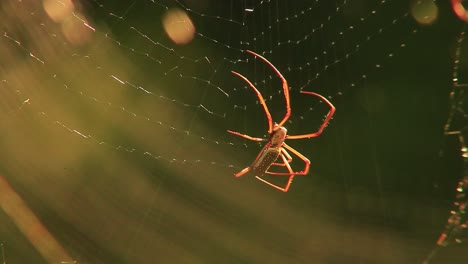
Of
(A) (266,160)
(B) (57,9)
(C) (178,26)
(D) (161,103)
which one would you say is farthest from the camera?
(D) (161,103)

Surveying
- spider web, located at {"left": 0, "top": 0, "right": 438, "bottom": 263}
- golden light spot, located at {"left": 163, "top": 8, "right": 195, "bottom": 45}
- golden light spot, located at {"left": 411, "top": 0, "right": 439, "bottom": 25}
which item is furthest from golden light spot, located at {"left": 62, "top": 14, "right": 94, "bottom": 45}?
golden light spot, located at {"left": 411, "top": 0, "right": 439, "bottom": 25}

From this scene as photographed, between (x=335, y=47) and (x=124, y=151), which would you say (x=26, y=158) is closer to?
(x=124, y=151)

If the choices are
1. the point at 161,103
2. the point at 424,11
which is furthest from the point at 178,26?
the point at 424,11

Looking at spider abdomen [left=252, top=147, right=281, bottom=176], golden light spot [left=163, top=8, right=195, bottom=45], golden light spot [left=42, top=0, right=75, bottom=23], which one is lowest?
spider abdomen [left=252, top=147, right=281, bottom=176]

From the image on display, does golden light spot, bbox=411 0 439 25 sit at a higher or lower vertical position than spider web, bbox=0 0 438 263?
higher

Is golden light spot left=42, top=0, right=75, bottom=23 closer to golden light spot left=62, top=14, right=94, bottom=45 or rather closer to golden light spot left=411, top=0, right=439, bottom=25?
golden light spot left=62, top=14, right=94, bottom=45

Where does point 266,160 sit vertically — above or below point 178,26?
below

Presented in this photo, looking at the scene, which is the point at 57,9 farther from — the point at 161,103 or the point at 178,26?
the point at 161,103
